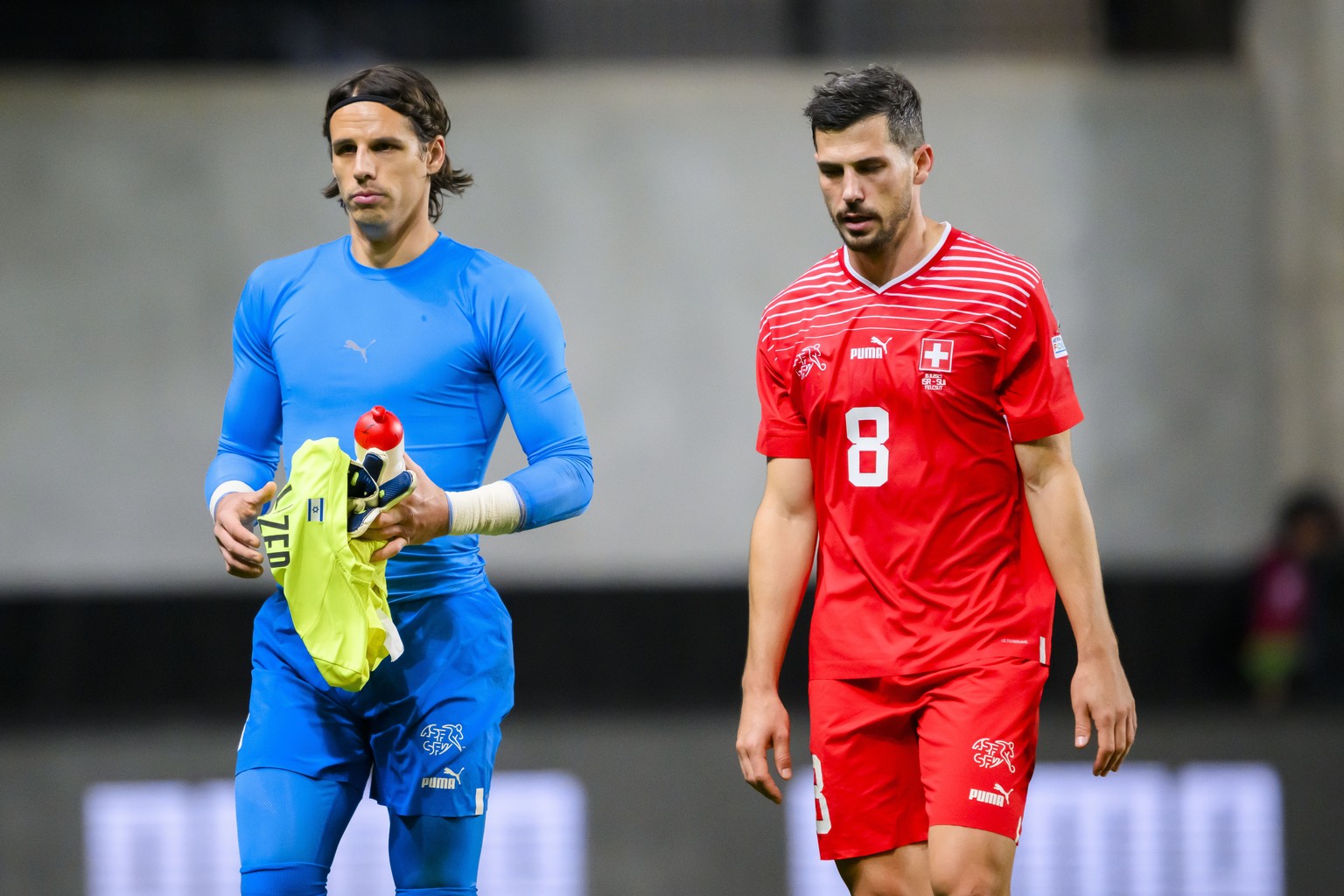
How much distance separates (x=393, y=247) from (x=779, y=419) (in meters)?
0.85

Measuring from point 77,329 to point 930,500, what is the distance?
224 inches

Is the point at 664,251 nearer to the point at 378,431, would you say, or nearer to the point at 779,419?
the point at 779,419

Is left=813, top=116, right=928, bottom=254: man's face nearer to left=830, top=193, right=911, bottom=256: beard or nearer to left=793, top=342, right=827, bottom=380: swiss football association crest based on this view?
left=830, top=193, right=911, bottom=256: beard

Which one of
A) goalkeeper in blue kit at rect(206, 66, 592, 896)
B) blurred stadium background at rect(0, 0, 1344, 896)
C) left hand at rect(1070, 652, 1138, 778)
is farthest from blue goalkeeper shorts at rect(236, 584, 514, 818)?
blurred stadium background at rect(0, 0, 1344, 896)

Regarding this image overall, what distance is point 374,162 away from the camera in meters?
3.14

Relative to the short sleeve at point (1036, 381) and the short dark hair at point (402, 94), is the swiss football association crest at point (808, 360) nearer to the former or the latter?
the short sleeve at point (1036, 381)

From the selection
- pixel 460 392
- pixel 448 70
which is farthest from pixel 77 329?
pixel 460 392

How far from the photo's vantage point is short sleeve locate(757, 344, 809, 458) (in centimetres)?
329

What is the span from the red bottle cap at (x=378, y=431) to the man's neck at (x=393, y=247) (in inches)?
20.0

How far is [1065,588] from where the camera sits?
3.07 m

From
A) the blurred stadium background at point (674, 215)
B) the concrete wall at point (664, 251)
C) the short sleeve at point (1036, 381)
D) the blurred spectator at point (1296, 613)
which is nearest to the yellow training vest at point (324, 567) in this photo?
the short sleeve at point (1036, 381)

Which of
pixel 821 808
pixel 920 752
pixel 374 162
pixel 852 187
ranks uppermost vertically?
pixel 374 162

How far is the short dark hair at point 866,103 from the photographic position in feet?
9.98

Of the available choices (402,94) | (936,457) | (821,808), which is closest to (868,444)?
(936,457)
